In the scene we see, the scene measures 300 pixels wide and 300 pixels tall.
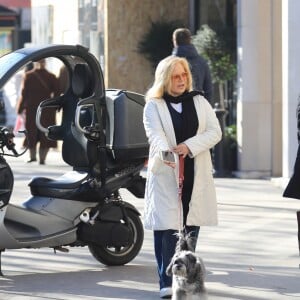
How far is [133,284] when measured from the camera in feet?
28.1

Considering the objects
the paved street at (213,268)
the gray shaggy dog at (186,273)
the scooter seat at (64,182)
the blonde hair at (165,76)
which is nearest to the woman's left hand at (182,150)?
the blonde hair at (165,76)

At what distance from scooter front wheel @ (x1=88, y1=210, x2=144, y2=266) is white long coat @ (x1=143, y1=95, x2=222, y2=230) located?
1.42 metres

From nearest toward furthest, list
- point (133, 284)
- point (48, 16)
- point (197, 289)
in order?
point (197, 289), point (133, 284), point (48, 16)

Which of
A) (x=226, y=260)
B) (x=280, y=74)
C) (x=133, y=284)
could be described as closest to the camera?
(x=133, y=284)

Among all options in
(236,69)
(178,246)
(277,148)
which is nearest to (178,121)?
(178,246)

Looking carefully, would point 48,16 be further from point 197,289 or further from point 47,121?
point 197,289

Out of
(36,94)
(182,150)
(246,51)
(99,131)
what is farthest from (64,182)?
(36,94)

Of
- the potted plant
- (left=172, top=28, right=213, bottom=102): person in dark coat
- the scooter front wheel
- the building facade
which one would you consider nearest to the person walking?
the scooter front wheel

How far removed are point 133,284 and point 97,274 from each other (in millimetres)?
538

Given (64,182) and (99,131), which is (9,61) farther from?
(64,182)

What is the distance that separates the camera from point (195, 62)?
13055 mm

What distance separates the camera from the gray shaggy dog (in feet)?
22.8

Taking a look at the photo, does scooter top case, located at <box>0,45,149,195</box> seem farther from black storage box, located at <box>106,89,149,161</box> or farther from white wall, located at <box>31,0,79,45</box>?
white wall, located at <box>31,0,79,45</box>

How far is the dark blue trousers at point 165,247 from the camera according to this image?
7.87 meters
